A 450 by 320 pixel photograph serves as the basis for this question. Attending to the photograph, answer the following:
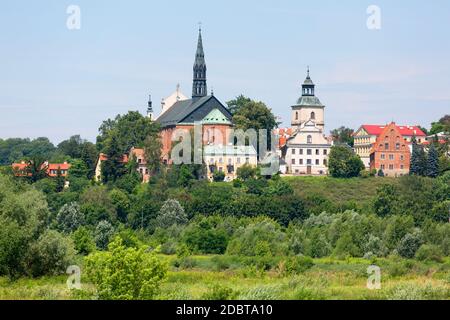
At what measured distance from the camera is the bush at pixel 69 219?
70438 mm

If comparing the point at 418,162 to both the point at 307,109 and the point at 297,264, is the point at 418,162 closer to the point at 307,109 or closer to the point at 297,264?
the point at 307,109

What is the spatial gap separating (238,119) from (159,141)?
5513 millimetres

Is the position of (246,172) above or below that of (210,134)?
below

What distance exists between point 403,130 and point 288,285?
69.9 meters

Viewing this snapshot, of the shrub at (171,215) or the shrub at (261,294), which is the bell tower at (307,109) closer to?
the shrub at (171,215)

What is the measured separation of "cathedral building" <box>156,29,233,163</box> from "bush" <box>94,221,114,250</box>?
24.5 metres

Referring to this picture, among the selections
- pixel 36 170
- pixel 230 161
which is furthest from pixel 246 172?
pixel 36 170

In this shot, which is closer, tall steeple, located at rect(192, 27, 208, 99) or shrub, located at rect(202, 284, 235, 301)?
shrub, located at rect(202, 284, 235, 301)

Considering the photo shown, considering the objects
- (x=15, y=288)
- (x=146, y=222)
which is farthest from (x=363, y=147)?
(x=15, y=288)

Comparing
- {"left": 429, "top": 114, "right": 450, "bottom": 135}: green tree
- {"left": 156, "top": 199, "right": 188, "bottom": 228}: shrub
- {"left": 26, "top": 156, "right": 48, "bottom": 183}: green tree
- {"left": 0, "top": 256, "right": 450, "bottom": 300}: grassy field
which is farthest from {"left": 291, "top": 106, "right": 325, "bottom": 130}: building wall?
{"left": 0, "top": 256, "right": 450, "bottom": 300}: grassy field

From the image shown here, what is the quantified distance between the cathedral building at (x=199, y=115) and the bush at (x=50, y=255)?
4949 centimetres

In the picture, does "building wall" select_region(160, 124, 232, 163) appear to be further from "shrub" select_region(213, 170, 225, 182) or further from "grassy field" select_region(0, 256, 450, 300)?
"grassy field" select_region(0, 256, 450, 300)

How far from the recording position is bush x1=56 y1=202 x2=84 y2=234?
70.4 metres

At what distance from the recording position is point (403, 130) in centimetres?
10612
